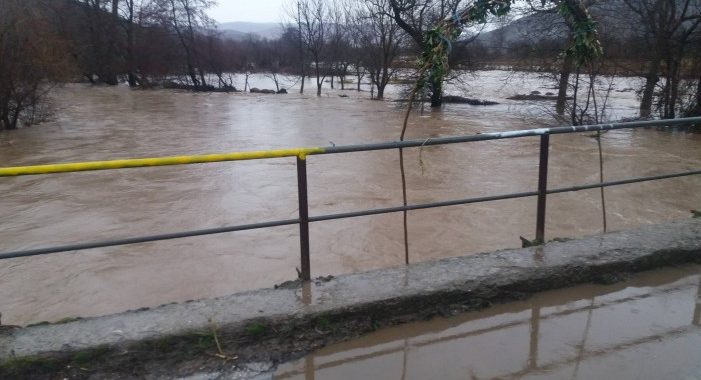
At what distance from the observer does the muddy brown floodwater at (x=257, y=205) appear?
6.70 m

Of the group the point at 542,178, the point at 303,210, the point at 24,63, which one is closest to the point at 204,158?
the point at 303,210

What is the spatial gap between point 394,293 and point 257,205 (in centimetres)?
721

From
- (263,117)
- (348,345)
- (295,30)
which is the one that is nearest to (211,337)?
(348,345)

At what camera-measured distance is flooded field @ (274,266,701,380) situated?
2.69 metres

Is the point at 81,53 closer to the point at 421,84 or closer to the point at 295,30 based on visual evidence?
the point at 295,30

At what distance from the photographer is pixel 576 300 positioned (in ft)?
11.1

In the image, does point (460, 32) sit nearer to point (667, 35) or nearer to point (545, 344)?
point (545, 344)

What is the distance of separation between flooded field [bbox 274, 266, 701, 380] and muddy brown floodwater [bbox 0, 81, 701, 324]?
3730 millimetres

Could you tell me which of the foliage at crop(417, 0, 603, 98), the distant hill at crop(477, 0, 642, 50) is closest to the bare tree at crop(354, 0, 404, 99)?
the distant hill at crop(477, 0, 642, 50)

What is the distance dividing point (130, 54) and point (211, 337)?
49.7 meters

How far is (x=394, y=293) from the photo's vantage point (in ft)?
10.4

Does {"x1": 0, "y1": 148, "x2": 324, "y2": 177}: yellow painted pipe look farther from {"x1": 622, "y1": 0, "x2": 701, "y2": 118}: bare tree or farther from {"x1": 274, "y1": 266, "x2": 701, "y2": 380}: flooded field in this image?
{"x1": 622, "y1": 0, "x2": 701, "y2": 118}: bare tree

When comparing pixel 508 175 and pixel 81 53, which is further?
pixel 81 53

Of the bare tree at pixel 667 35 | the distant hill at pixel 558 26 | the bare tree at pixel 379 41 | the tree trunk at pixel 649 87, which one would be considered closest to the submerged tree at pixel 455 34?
the distant hill at pixel 558 26
